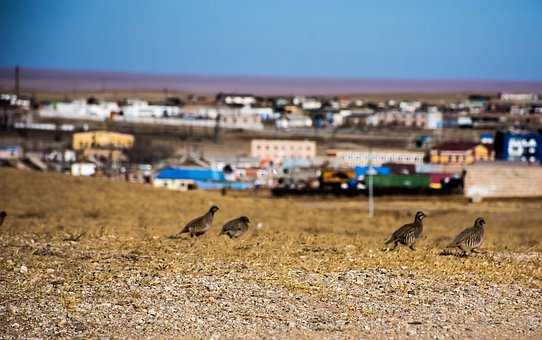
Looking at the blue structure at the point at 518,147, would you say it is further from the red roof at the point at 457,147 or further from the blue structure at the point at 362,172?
the blue structure at the point at 362,172

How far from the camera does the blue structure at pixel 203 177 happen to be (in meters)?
52.0

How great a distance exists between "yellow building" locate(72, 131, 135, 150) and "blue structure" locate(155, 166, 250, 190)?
23736 mm

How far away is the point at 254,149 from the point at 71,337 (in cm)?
7360

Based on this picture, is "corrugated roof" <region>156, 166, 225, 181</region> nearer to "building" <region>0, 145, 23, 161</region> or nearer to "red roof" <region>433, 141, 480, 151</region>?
"building" <region>0, 145, 23, 161</region>

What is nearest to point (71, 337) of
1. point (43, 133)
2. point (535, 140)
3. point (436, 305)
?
point (436, 305)


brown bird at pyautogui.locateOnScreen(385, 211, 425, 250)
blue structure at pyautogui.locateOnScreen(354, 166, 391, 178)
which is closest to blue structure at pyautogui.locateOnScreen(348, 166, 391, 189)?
blue structure at pyautogui.locateOnScreen(354, 166, 391, 178)

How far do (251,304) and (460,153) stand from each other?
216 feet

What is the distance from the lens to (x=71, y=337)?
790cm

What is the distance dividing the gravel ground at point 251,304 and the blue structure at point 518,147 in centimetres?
6202

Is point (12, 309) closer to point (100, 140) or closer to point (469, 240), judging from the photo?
point (469, 240)

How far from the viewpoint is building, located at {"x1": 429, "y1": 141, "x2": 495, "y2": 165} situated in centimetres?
7231

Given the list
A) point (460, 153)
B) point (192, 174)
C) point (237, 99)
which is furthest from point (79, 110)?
point (192, 174)

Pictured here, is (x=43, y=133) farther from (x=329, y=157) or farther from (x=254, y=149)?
(x=329, y=157)

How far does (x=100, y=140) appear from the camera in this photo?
3201 inches
